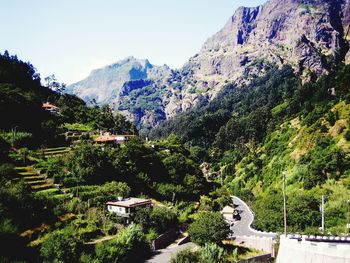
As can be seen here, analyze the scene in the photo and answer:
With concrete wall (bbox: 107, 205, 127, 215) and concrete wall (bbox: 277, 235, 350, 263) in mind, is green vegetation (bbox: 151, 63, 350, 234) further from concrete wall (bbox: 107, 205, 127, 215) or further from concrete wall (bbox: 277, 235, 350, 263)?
concrete wall (bbox: 277, 235, 350, 263)

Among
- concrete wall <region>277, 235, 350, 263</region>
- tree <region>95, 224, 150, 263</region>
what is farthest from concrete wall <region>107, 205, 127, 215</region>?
concrete wall <region>277, 235, 350, 263</region>

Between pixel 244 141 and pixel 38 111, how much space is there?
79963 mm

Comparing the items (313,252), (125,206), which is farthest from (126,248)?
(313,252)

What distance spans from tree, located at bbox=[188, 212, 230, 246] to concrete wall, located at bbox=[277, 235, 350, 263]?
1872cm

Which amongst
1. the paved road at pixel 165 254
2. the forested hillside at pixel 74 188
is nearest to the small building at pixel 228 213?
the forested hillside at pixel 74 188

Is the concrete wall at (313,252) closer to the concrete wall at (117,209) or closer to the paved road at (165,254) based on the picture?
the paved road at (165,254)

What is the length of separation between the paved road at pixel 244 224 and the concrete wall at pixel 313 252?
95.3ft

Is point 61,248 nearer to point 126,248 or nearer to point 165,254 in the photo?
point 126,248

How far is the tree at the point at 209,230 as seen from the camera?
132 feet

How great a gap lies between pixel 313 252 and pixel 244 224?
145ft

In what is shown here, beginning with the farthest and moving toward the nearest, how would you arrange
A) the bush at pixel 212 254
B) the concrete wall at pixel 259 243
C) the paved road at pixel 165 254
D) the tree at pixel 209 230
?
1. the concrete wall at pixel 259 243
2. the tree at pixel 209 230
3. the paved road at pixel 165 254
4. the bush at pixel 212 254

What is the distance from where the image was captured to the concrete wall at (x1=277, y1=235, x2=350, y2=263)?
691 inches

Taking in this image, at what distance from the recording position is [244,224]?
61656 mm

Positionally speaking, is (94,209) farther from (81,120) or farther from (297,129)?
(297,129)
